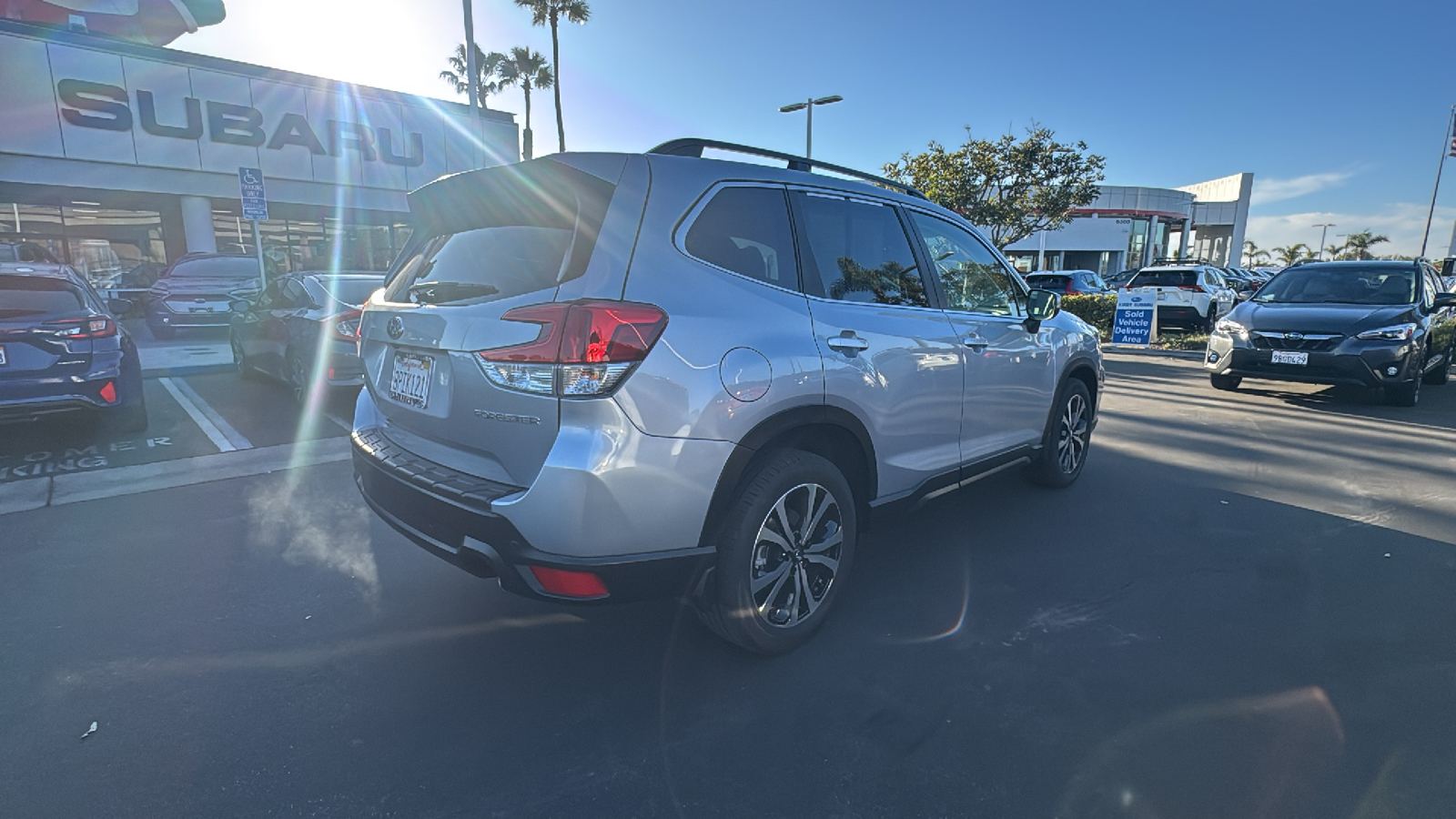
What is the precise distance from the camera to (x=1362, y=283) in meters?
8.36

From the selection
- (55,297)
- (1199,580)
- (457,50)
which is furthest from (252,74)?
(1199,580)

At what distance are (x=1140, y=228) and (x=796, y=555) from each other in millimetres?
54071

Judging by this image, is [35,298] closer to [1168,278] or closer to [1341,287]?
[1341,287]

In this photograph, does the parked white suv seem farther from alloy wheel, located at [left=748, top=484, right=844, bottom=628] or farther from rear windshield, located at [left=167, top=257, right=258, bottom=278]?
rear windshield, located at [left=167, top=257, right=258, bottom=278]

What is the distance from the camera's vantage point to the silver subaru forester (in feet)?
7.40

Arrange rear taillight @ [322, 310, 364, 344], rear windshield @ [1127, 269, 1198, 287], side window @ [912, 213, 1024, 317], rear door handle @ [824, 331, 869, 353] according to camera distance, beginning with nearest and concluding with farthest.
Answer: rear door handle @ [824, 331, 869, 353], side window @ [912, 213, 1024, 317], rear taillight @ [322, 310, 364, 344], rear windshield @ [1127, 269, 1198, 287]

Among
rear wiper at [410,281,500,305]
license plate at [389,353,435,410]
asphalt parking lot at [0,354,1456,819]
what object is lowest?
asphalt parking lot at [0,354,1456,819]

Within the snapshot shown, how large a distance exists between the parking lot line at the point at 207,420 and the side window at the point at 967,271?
561 cm

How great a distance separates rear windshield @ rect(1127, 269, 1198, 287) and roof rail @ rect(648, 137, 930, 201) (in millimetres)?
16328

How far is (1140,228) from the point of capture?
4794cm

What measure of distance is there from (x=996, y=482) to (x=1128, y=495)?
2.76ft

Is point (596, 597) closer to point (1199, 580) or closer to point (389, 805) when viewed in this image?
point (389, 805)

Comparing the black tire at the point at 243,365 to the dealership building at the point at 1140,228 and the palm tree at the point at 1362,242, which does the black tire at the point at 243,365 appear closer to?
the dealership building at the point at 1140,228

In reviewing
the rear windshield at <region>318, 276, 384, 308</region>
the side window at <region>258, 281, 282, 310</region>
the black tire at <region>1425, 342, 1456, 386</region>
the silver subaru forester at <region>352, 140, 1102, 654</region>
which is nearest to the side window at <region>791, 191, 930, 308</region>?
the silver subaru forester at <region>352, 140, 1102, 654</region>
